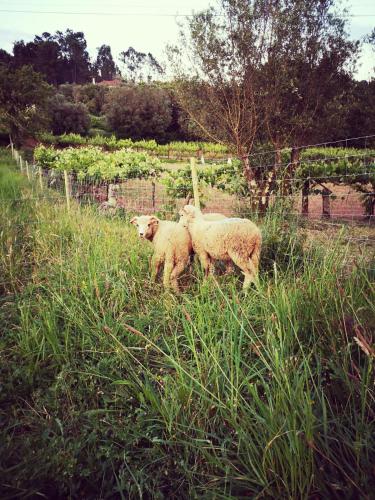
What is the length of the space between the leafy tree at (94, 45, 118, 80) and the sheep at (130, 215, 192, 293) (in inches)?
4817

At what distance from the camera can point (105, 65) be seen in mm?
119500

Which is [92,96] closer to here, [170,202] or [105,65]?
[170,202]

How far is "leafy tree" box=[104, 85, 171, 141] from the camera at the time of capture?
1806 inches

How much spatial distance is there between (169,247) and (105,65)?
433 feet

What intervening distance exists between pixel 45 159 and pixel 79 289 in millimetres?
19433

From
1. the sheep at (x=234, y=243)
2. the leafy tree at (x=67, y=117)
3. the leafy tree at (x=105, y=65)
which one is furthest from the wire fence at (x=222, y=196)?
the leafy tree at (x=105, y=65)

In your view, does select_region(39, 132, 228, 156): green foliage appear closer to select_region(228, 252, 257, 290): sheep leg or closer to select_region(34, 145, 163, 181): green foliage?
select_region(34, 145, 163, 181): green foliage

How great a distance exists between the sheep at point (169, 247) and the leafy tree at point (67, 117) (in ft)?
153

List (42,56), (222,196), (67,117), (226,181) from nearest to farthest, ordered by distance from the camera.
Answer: (226,181), (222,196), (67,117), (42,56)

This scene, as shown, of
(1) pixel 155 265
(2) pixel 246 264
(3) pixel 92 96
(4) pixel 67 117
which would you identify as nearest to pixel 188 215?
(1) pixel 155 265

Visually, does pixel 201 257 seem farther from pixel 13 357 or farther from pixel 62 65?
pixel 62 65

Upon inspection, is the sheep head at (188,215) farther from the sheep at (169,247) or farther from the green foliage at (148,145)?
the green foliage at (148,145)

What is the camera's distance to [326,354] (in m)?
2.74

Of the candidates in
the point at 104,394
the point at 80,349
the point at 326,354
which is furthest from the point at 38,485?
the point at 326,354
